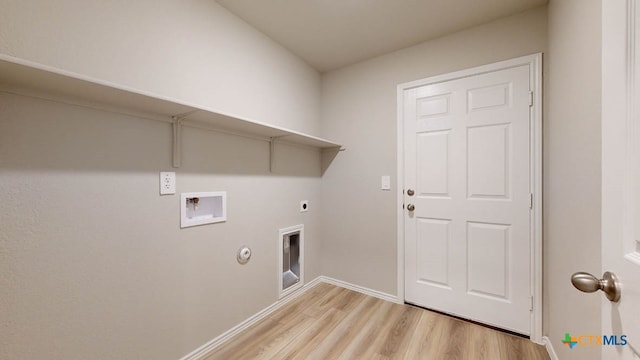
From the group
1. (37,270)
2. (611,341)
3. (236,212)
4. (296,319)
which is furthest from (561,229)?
(37,270)

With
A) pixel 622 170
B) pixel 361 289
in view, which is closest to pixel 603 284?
pixel 622 170

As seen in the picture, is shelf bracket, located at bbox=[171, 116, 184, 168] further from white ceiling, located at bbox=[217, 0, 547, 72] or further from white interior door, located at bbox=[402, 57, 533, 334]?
white interior door, located at bbox=[402, 57, 533, 334]

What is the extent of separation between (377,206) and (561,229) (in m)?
1.27

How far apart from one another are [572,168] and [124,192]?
2293 mm

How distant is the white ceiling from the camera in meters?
1.66

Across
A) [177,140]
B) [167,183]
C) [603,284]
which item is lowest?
[603,284]

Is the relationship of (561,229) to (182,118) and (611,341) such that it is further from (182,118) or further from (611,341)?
(182,118)

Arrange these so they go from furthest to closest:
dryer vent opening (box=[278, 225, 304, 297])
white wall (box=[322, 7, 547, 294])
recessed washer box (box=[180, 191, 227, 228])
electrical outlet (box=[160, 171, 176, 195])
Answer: dryer vent opening (box=[278, 225, 304, 297]), white wall (box=[322, 7, 547, 294]), recessed washer box (box=[180, 191, 227, 228]), electrical outlet (box=[160, 171, 176, 195])

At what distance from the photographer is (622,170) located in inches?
19.8

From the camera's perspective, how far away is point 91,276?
1.12 metres

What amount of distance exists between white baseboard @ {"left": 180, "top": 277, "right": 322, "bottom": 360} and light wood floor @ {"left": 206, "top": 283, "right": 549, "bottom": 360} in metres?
0.03

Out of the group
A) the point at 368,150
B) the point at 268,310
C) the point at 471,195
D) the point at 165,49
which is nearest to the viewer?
the point at 165,49

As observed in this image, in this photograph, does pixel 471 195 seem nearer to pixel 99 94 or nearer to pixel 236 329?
pixel 236 329

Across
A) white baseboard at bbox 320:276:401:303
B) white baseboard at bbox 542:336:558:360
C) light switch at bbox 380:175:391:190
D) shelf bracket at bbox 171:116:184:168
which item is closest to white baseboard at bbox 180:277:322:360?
white baseboard at bbox 320:276:401:303
